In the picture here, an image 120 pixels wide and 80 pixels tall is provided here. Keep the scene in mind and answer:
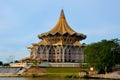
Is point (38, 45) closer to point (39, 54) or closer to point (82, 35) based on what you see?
point (39, 54)

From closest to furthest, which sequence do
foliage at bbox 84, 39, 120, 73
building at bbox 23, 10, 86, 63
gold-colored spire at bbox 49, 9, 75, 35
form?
foliage at bbox 84, 39, 120, 73 → building at bbox 23, 10, 86, 63 → gold-colored spire at bbox 49, 9, 75, 35

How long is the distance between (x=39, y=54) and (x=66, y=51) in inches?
346

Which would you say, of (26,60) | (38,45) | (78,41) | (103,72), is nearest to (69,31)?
(78,41)

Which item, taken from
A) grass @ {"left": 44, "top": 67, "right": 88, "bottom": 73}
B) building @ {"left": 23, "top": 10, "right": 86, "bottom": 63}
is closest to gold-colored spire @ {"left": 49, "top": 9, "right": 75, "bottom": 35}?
building @ {"left": 23, "top": 10, "right": 86, "bottom": 63}

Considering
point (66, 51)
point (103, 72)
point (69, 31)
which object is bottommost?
point (103, 72)

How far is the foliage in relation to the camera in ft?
216

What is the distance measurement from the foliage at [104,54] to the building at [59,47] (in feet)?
93.5

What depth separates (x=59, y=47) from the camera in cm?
10038

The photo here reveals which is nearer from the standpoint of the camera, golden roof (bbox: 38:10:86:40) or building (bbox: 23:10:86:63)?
building (bbox: 23:10:86:63)

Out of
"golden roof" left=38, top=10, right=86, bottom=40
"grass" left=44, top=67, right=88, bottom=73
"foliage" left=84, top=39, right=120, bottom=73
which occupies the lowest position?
"grass" left=44, top=67, right=88, bottom=73

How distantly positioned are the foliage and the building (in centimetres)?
2850

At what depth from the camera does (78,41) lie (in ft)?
350

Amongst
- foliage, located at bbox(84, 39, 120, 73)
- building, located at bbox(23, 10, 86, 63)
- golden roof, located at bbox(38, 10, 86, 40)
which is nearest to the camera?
foliage, located at bbox(84, 39, 120, 73)

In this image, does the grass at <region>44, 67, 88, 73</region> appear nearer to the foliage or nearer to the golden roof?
the foliage
